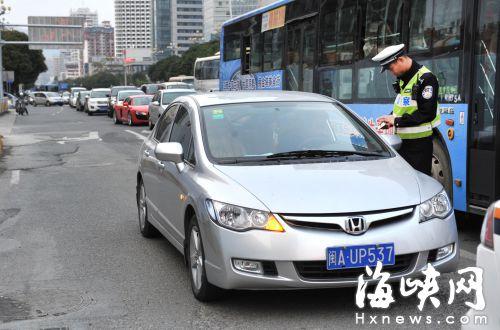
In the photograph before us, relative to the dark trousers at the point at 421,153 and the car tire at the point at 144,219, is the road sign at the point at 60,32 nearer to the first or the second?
the car tire at the point at 144,219

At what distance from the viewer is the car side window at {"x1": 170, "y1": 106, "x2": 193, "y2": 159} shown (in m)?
5.86

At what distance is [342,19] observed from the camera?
9.73 meters

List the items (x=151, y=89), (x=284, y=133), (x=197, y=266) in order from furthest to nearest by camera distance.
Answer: (x=151, y=89) → (x=284, y=133) → (x=197, y=266)

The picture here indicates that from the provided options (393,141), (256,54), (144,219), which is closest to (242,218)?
(393,141)

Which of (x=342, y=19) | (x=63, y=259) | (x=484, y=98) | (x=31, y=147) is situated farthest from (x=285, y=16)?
(x=31, y=147)

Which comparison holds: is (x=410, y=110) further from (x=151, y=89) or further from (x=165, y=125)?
(x=151, y=89)

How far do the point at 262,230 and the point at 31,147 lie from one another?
55.1ft

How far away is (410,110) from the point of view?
670 centimetres

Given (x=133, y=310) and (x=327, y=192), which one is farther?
(x=133, y=310)

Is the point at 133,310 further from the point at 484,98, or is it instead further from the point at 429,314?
the point at 484,98

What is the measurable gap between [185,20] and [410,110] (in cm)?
15717

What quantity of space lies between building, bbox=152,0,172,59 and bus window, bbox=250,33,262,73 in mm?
154122

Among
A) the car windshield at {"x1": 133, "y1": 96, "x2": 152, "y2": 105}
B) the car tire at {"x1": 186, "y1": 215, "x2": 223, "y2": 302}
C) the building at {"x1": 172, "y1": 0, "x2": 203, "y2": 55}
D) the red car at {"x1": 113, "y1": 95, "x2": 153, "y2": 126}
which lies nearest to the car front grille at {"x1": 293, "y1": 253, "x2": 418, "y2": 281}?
the car tire at {"x1": 186, "y1": 215, "x2": 223, "y2": 302}

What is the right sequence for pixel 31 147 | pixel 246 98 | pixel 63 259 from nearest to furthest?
pixel 246 98
pixel 63 259
pixel 31 147
